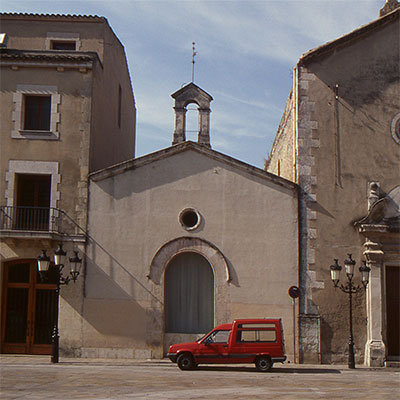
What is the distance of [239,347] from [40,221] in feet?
25.8

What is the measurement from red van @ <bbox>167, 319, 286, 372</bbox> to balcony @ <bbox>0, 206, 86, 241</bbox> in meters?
5.51

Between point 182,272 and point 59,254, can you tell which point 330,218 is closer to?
point 182,272

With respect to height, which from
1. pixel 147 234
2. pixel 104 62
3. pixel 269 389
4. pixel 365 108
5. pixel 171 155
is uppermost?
pixel 104 62

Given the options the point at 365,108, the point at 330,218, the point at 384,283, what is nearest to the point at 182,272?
the point at 330,218

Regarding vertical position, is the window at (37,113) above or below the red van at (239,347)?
above

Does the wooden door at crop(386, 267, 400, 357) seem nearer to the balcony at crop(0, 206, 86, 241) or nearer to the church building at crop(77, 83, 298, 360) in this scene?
the church building at crop(77, 83, 298, 360)

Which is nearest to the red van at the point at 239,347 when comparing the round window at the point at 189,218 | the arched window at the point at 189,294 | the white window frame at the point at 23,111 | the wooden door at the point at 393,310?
the arched window at the point at 189,294

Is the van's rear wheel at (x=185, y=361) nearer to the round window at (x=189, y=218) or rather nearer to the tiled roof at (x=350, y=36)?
the round window at (x=189, y=218)

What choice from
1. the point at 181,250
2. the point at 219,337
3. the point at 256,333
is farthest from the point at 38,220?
the point at 256,333

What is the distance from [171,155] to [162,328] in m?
5.72

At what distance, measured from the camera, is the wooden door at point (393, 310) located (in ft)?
67.1

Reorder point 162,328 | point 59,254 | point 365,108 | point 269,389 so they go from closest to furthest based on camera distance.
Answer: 1. point 269,389
2. point 59,254
3. point 162,328
4. point 365,108

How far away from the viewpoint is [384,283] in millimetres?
20469

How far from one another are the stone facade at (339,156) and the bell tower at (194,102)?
3.16 metres
